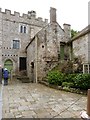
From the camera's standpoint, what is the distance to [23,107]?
853 cm

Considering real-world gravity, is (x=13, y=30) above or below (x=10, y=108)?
above

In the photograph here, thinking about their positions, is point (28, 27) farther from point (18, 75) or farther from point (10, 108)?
point (10, 108)

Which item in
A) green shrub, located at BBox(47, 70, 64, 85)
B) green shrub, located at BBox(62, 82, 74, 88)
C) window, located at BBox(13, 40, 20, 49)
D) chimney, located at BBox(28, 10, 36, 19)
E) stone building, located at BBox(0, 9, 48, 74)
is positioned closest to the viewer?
green shrub, located at BBox(62, 82, 74, 88)

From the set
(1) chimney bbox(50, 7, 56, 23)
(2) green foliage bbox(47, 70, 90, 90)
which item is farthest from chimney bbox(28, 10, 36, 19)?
(2) green foliage bbox(47, 70, 90, 90)

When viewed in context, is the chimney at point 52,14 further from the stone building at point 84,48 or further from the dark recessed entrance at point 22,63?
the dark recessed entrance at point 22,63

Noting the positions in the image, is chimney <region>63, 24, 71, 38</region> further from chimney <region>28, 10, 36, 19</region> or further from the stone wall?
chimney <region>28, 10, 36, 19</region>

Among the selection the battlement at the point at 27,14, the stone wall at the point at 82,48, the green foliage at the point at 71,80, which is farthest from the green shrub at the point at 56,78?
the battlement at the point at 27,14

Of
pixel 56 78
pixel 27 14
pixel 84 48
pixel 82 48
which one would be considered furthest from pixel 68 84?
pixel 27 14

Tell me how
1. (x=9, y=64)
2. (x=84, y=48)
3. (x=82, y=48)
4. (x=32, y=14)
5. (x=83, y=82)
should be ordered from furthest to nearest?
(x=32, y=14) < (x=9, y=64) < (x=82, y=48) < (x=84, y=48) < (x=83, y=82)

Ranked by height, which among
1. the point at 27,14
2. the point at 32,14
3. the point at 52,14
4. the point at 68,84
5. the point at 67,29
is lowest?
the point at 68,84

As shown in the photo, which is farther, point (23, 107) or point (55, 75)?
point (55, 75)

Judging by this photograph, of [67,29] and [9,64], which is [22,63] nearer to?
[9,64]

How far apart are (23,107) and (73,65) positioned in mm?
9381

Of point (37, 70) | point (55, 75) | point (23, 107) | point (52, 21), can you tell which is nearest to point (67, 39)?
point (52, 21)
